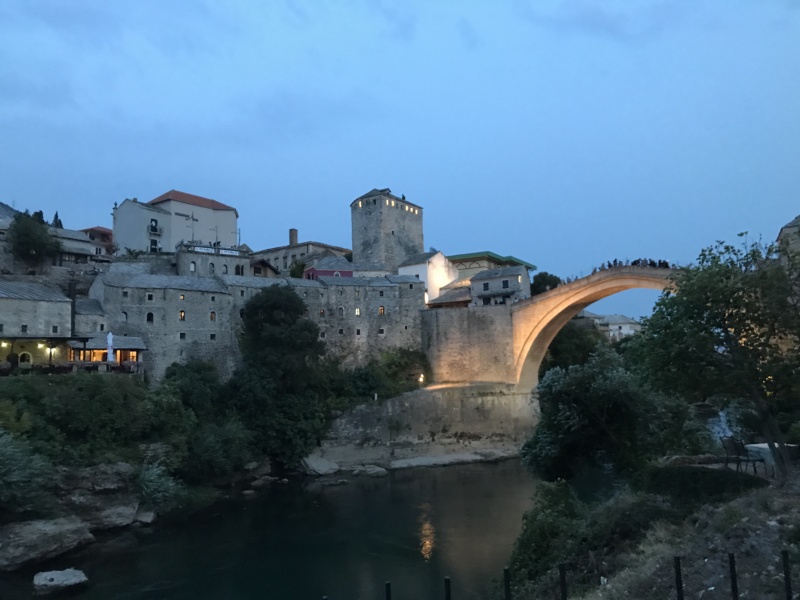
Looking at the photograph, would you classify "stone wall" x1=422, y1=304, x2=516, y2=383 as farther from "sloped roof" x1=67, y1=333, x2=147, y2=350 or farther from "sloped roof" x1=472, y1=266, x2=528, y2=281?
"sloped roof" x1=67, y1=333, x2=147, y2=350

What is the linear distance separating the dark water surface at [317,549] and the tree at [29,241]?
17205 millimetres

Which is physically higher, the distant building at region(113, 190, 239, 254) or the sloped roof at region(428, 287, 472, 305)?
the distant building at region(113, 190, 239, 254)

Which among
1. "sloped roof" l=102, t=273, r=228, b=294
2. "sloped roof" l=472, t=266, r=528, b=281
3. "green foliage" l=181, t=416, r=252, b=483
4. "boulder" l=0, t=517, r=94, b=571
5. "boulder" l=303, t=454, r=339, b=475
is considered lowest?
"boulder" l=303, t=454, r=339, b=475

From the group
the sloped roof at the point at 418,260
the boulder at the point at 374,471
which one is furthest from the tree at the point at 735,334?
the sloped roof at the point at 418,260

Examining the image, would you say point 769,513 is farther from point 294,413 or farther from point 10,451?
point 294,413

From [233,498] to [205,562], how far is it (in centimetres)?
728

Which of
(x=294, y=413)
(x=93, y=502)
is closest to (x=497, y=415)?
(x=294, y=413)

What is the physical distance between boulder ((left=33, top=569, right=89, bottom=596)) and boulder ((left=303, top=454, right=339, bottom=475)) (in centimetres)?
1370

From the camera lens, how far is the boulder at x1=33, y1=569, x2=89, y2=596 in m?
14.3

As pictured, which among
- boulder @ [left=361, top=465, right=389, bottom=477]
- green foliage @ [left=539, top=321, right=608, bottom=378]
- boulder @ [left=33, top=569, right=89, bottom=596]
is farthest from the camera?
green foliage @ [left=539, top=321, right=608, bottom=378]

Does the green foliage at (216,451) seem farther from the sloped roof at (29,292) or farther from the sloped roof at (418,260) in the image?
the sloped roof at (418,260)

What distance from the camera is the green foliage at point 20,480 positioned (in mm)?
16438

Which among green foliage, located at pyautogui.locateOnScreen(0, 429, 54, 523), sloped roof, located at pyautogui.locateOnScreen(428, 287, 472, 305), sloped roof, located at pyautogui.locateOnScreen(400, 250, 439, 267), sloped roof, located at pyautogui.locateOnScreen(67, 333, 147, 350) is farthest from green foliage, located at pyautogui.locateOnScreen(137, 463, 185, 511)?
sloped roof, located at pyautogui.locateOnScreen(400, 250, 439, 267)

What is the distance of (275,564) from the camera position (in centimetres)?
1662
